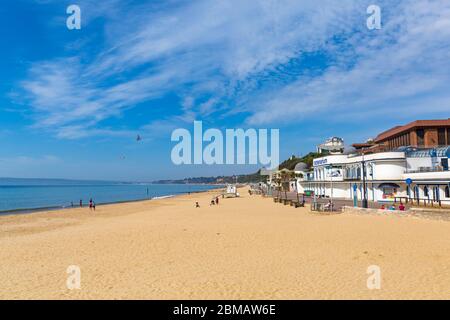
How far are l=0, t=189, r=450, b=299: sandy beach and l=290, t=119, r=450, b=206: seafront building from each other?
30.8 ft

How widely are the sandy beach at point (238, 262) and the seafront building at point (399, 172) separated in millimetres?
9391

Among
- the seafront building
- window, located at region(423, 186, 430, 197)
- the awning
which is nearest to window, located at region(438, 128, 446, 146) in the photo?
the seafront building

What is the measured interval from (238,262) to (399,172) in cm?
2522

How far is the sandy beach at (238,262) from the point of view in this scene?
28.5ft

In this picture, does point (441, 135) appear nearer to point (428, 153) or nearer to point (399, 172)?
point (428, 153)

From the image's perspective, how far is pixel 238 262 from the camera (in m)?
11.5

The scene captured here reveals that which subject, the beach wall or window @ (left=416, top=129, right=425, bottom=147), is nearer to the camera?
the beach wall

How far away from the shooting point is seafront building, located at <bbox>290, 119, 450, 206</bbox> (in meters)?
26.8

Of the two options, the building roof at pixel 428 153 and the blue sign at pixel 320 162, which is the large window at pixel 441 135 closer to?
the building roof at pixel 428 153

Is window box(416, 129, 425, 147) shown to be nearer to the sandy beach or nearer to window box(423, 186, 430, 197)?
window box(423, 186, 430, 197)

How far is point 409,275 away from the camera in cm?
978

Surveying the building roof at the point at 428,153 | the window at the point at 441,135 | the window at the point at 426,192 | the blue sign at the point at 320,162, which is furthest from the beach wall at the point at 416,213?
the window at the point at 441,135
